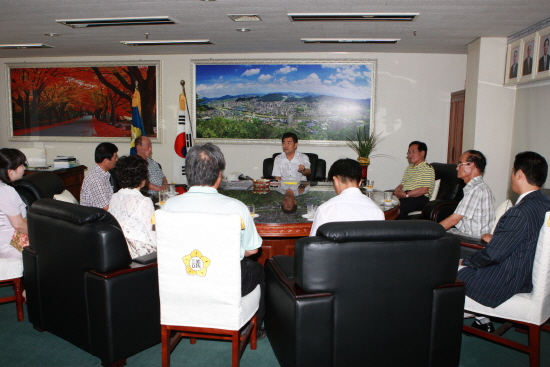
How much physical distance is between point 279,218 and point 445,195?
2560 millimetres

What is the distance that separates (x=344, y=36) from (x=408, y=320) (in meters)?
4.24

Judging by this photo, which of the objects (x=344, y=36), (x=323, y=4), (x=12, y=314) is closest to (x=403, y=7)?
(x=323, y=4)

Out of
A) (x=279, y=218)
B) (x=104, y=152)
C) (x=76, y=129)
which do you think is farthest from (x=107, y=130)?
(x=279, y=218)

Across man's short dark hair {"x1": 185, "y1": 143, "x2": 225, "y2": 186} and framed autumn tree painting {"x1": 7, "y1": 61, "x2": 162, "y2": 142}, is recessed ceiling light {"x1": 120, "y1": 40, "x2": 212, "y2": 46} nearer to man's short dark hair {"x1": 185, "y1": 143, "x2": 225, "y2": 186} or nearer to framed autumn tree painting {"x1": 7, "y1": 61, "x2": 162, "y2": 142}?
framed autumn tree painting {"x1": 7, "y1": 61, "x2": 162, "y2": 142}

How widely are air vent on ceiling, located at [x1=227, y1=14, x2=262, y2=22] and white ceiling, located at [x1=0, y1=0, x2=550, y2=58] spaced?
0.07 m

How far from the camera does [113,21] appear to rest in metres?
4.79

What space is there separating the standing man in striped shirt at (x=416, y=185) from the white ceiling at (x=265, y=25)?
4.69 ft

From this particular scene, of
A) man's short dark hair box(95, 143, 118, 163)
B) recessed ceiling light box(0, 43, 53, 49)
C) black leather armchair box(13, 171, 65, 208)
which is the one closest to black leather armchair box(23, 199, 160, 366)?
black leather armchair box(13, 171, 65, 208)

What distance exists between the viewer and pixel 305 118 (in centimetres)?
696

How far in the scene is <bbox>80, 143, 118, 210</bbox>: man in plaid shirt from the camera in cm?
363

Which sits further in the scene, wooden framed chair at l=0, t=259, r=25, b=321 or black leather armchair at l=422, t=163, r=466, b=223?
black leather armchair at l=422, t=163, r=466, b=223

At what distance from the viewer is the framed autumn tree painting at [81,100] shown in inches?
288

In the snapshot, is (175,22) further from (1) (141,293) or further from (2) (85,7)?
(1) (141,293)

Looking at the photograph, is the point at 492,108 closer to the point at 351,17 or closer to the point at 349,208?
the point at 351,17
